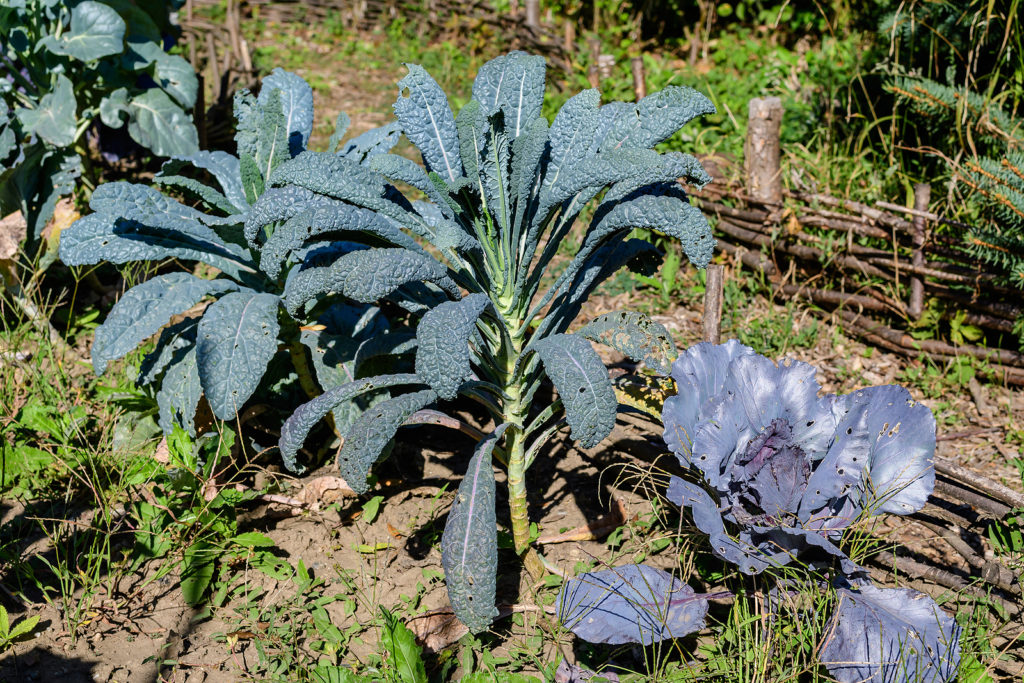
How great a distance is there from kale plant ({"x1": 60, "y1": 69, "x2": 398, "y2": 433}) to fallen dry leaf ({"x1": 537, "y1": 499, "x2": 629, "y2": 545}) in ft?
2.78

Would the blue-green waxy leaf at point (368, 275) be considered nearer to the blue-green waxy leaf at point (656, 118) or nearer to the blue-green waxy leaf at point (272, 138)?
the blue-green waxy leaf at point (656, 118)

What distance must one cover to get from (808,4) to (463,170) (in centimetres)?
533

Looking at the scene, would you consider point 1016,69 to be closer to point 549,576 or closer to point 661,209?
point 661,209

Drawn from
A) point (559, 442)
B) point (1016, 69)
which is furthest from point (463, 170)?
point (1016, 69)

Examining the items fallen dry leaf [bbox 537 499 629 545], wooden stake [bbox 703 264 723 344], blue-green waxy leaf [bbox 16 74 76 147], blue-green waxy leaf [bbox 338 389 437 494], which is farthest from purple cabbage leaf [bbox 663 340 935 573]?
blue-green waxy leaf [bbox 16 74 76 147]

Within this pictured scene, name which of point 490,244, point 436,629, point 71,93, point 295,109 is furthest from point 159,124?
point 436,629

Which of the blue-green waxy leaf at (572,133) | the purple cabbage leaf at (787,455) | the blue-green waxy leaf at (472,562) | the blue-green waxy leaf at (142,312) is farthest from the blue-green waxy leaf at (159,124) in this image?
the purple cabbage leaf at (787,455)

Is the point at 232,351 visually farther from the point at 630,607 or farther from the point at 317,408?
the point at 630,607

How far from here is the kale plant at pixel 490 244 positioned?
1751 mm

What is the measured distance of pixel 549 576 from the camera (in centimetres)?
225

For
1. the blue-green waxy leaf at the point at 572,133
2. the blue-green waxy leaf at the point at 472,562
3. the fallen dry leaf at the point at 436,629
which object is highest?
the blue-green waxy leaf at the point at 572,133

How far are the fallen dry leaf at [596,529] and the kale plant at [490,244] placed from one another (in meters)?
0.19

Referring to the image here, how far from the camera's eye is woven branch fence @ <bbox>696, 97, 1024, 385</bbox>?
315cm

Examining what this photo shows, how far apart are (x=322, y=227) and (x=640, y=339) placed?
81 centimetres
